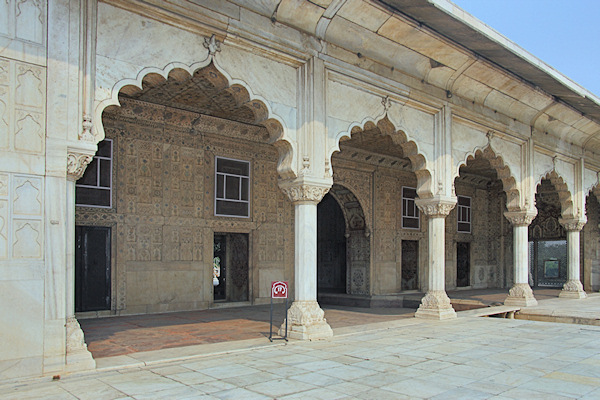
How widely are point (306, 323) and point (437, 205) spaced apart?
167 inches

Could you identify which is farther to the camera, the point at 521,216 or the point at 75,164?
the point at 521,216

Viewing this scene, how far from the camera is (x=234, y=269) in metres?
12.8

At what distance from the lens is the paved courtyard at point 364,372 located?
4.94 m

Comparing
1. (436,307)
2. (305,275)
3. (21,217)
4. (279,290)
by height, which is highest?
(21,217)

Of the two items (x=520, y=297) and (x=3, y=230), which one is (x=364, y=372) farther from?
(x=520, y=297)

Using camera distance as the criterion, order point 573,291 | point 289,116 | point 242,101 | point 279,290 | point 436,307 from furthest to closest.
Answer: point 573,291, point 436,307, point 289,116, point 242,101, point 279,290

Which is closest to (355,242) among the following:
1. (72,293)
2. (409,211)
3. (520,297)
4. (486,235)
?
(409,211)

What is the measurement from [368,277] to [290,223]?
12.0ft

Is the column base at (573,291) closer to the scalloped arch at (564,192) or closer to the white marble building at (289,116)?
the white marble building at (289,116)

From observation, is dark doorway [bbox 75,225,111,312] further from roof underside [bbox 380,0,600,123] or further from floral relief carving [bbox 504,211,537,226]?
floral relief carving [bbox 504,211,537,226]

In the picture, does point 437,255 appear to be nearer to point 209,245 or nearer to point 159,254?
point 209,245

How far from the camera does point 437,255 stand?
35.2ft

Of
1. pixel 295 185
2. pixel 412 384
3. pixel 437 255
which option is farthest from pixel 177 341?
pixel 437 255

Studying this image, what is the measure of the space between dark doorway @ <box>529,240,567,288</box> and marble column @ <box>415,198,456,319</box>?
11683mm
